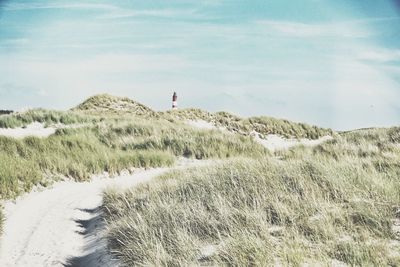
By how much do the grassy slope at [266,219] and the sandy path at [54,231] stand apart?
1.41 feet

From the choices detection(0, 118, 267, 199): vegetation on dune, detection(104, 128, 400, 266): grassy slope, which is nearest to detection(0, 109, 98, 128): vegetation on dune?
detection(0, 118, 267, 199): vegetation on dune

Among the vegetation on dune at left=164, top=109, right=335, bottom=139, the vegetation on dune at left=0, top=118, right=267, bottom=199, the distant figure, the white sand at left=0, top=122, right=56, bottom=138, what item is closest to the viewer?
the vegetation on dune at left=0, top=118, right=267, bottom=199

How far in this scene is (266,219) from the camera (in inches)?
258

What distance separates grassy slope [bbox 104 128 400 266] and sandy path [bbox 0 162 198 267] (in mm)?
430

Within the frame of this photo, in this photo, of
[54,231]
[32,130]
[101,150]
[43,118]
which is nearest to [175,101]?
[43,118]

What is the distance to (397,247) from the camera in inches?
210

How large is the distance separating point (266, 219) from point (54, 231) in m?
3.99

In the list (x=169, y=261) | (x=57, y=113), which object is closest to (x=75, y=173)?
(x=169, y=261)

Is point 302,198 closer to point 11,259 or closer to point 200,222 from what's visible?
point 200,222

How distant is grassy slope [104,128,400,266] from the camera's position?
5309 millimetres

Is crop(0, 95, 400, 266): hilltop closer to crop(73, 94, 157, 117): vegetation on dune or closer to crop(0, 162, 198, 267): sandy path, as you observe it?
crop(0, 162, 198, 267): sandy path

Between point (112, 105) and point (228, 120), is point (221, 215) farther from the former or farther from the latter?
point (112, 105)

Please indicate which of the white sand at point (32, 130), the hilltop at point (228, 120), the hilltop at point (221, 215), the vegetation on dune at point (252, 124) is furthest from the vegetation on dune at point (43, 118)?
the hilltop at point (221, 215)

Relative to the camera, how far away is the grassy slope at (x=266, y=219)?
531 centimetres
